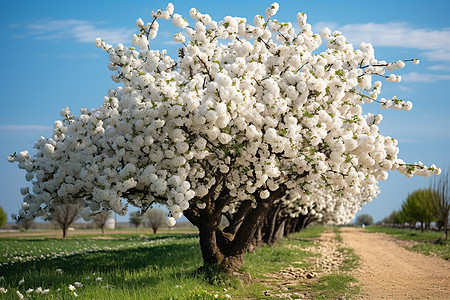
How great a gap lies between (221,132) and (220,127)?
62cm

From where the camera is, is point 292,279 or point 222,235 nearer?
point 222,235

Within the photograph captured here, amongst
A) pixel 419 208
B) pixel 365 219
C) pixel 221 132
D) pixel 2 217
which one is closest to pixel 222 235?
pixel 221 132

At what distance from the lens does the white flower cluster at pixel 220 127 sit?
404 inches


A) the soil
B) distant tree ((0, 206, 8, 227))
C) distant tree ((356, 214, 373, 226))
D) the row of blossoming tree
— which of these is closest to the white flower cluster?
the row of blossoming tree

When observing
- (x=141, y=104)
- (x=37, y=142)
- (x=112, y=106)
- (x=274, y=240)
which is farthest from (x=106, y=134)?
(x=274, y=240)

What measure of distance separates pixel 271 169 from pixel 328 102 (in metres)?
2.54

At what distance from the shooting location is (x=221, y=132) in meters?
10.5

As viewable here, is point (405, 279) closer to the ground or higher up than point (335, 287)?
closer to the ground

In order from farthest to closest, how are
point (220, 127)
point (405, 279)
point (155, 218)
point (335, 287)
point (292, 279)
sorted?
1. point (155, 218)
2. point (405, 279)
3. point (292, 279)
4. point (335, 287)
5. point (220, 127)

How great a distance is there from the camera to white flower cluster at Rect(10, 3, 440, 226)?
10.3 metres

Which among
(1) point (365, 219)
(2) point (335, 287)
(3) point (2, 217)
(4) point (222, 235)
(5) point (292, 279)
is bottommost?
(1) point (365, 219)

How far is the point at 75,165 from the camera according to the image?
11820 millimetres

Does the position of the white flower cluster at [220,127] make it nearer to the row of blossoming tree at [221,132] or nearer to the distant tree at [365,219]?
the row of blossoming tree at [221,132]

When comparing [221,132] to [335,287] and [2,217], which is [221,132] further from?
[2,217]
